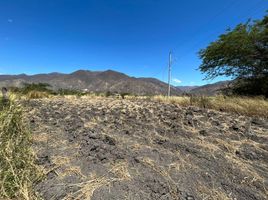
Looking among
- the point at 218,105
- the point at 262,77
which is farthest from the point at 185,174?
the point at 262,77

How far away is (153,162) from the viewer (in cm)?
366

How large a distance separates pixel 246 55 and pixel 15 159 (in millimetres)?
14390

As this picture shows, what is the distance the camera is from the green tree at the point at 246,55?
46.6ft

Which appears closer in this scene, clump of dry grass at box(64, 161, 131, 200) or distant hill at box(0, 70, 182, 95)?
clump of dry grass at box(64, 161, 131, 200)

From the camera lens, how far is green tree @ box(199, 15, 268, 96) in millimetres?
14211

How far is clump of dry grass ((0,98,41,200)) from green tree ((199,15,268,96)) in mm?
13465

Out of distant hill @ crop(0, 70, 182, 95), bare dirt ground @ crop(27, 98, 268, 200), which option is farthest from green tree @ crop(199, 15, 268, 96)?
distant hill @ crop(0, 70, 182, 95)

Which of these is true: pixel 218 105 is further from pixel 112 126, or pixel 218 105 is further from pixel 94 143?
pixel 94 143

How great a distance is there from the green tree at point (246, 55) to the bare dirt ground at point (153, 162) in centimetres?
972

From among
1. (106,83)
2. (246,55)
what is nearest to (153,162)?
(246,55)

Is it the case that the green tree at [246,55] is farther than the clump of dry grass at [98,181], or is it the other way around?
the green tree at [246,55]

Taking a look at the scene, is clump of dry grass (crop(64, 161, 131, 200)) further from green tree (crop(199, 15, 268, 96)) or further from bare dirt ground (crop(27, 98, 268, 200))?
green tree (crop(199, 15, 268, 96))

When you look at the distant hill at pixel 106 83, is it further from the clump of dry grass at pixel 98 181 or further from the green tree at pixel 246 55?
the clump of dry grass at pixel 98 181

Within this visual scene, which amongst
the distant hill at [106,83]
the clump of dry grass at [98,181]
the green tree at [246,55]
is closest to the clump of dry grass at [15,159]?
the clump of dry grass at [98,181]
